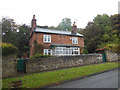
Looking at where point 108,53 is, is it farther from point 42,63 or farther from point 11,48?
point 11,48

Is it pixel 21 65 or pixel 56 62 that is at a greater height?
pixel 56 62

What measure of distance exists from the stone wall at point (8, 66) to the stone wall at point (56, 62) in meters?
1.50

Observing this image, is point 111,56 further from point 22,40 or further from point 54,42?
point 22,40

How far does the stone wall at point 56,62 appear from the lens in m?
10.8

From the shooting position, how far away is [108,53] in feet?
58.2

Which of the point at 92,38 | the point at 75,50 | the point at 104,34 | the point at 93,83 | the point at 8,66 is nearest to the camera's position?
the point at 93,83

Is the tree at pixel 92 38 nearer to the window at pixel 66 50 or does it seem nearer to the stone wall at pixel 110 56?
the window at pixel 66 50

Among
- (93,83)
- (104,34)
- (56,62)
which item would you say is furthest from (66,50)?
(104,34)

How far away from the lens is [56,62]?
41.1 ft

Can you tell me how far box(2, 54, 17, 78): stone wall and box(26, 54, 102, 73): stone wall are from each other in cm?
150

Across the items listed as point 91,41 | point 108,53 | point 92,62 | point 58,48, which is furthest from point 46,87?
point 91,41

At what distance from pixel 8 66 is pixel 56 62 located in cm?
585

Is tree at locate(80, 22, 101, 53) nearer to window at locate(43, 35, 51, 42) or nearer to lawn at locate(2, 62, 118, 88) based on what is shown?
window at locate(43, 35, 51, 42)

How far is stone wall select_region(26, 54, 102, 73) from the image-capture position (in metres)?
10.8
